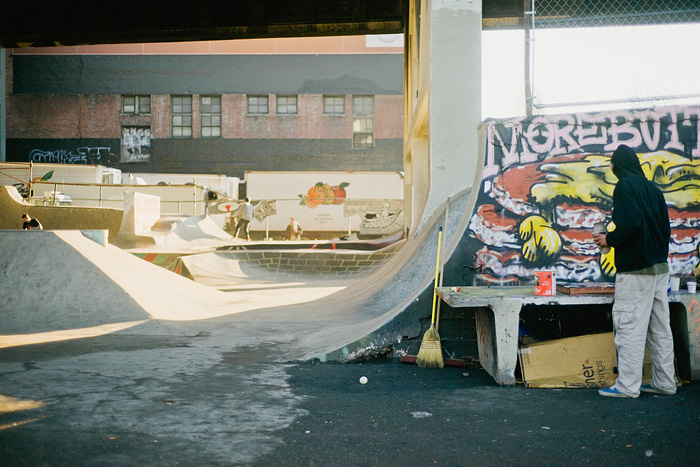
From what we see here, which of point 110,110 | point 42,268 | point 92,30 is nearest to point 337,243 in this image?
point 92,30

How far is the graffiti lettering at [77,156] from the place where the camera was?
3462cm

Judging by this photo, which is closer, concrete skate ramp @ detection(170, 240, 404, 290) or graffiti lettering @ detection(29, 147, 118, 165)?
concrete skate ramp @ detection(170, 240, 404, 290)

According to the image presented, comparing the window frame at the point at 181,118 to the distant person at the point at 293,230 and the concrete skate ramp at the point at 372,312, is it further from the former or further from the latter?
the concrete skate ramp at the point at 372,312

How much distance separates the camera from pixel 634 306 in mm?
4164

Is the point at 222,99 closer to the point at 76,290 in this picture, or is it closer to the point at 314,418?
the point at 76,290

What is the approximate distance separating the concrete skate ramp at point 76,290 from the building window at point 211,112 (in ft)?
88.0

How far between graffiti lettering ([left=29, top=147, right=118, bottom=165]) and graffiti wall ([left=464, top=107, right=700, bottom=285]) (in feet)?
108

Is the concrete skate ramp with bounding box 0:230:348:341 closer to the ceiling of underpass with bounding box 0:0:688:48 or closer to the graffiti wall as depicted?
the graffiti wall

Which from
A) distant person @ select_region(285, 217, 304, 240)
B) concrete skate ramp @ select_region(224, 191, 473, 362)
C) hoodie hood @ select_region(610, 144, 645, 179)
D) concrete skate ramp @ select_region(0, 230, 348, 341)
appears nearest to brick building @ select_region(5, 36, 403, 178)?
distant person @ select_region(285, 217, 304, 240)

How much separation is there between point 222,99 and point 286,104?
3970 mm

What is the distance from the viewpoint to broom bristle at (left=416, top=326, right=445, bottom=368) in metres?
5.39

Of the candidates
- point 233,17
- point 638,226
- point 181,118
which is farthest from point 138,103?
point 638,226

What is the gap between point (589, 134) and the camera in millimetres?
5750

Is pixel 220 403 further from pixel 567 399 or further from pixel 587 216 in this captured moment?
pixel 587 216
